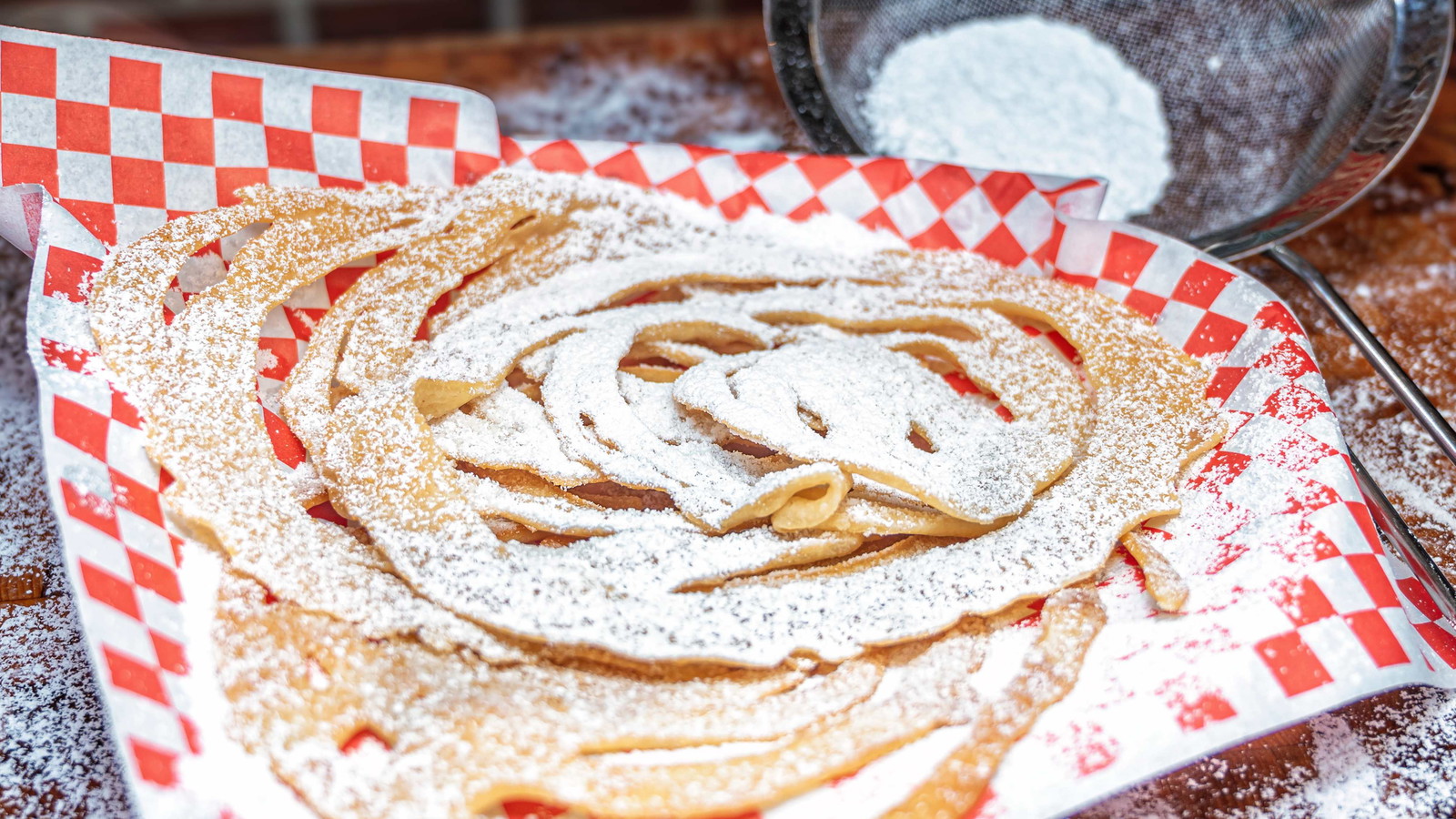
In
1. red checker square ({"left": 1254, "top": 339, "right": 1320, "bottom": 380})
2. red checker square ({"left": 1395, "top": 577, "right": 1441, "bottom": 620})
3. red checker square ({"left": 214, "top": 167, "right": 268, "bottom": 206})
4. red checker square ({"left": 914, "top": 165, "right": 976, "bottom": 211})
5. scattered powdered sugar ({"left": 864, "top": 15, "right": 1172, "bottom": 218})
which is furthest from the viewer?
scattered powdered sugar ({"left": 864, "top": 15, "right": 1172, "bottom": 218})

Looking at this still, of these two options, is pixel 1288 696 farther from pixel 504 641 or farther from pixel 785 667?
pixel 504 641

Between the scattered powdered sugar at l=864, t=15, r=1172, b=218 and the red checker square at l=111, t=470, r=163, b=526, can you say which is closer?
the red checker square at l=111, t=470, r=163, b=526

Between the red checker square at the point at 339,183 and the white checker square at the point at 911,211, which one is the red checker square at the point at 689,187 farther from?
the red checker square at the point at 339,183

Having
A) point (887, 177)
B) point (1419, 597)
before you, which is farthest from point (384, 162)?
point (1419, 597)

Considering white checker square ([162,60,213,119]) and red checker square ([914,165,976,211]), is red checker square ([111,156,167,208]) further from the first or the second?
red checker square ([914,165,976,211])

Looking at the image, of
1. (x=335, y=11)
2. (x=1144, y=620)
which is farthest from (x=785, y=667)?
(x=335, y=11)

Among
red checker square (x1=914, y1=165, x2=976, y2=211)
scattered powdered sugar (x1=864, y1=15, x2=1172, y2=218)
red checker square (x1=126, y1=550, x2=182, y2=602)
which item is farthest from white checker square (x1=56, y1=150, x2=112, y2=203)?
scattered powdered sugar (x1=864, y1=15, x2=1172, y2=218)

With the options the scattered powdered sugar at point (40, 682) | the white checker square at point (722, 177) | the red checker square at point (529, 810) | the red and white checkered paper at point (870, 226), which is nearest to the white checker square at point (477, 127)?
the red and white checkered paper at point (870, 226)
